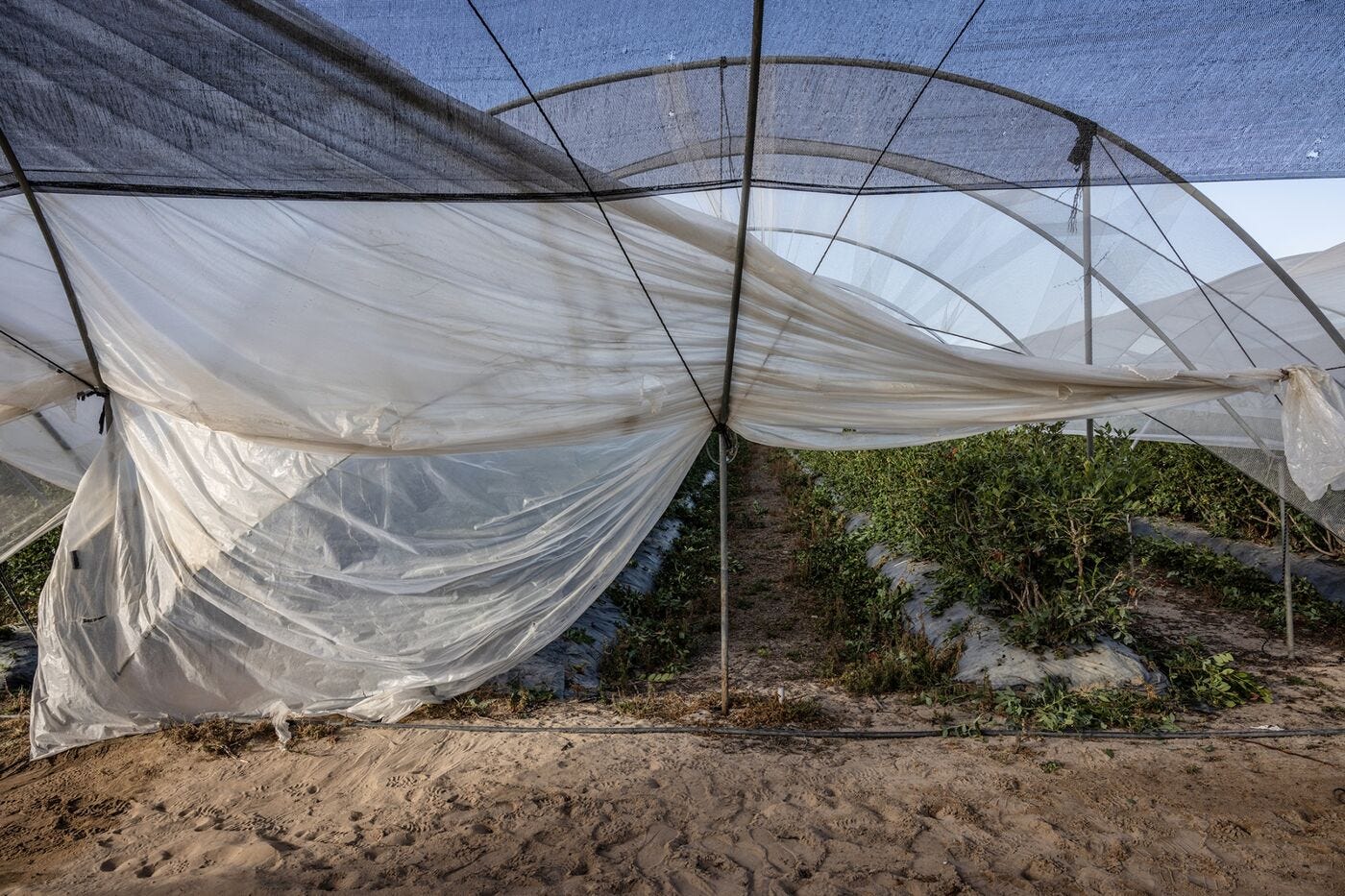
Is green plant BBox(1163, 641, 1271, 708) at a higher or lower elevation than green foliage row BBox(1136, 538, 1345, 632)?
lower

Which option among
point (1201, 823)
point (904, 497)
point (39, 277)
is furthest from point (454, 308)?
point (904, 497)

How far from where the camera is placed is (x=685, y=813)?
3174mm

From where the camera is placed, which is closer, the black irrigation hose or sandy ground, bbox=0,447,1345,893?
sandy ground, bbox=0,447,1345,893

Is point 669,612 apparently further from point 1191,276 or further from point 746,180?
point 1191,276

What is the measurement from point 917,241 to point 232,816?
17.4 feet

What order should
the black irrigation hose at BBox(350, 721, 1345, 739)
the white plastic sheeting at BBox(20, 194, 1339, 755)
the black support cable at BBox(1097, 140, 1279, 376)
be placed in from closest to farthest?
the white plastic sheeting at BBox(20, 194, 1339, 755), the black irrigation hose at BBox(350, 721, 1345, 739), the black support cable at BBox(1097, 140, 1279, 376)

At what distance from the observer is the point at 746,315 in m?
3.17

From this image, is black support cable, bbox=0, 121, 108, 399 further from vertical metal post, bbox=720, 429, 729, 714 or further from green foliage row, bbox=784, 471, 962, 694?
green foliage row, bbox=784, 471, 962, 694

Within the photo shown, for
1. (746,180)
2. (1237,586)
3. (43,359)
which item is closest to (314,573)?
(43,359)

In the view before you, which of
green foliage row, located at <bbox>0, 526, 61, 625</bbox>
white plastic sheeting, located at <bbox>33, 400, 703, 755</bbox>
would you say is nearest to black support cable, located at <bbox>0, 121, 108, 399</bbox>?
white plastic sheeting, located at <bbox>33, 400, 703, 755</bbox>

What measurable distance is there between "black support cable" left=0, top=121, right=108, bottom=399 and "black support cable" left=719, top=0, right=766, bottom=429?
2.66 m

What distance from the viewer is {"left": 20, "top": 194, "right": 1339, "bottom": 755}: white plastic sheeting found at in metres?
3.01

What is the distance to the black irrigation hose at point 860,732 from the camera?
3.81 meters

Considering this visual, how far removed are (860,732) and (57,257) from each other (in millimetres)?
4310
